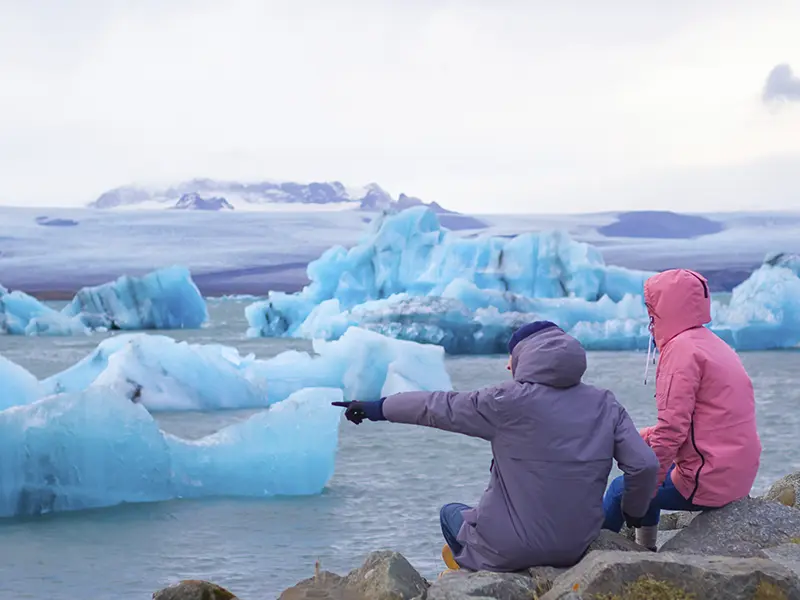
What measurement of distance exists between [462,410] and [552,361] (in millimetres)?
258

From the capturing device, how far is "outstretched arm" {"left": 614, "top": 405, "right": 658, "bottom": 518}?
9.10 feet

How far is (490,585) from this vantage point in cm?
273

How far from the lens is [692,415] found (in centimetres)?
318

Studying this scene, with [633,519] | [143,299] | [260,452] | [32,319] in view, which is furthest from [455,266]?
[633,519]

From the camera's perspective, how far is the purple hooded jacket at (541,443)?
274 centimetres

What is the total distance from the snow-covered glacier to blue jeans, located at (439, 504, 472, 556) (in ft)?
61.9

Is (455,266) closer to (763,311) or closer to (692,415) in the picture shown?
(763,311)

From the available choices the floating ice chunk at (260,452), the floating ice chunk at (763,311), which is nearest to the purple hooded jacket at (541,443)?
the floating ice chunk at (260,452)

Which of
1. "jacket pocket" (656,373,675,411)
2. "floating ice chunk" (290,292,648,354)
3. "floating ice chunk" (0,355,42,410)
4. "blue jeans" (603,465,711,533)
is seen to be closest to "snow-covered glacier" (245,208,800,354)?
"floating ice chunk" (290,292,648,354)

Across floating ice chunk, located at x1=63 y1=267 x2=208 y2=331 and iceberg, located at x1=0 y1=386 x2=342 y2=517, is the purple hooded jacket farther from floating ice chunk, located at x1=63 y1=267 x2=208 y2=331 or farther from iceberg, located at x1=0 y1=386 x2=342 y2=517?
floating ice chunk, located at x1=63 y1=267 x2=208 y2=331

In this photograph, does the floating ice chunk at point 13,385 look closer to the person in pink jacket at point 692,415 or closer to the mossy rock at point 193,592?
the mossy rock at point 193,592

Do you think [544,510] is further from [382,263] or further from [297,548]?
[382,263]

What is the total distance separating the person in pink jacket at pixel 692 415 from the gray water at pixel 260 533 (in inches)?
94.7

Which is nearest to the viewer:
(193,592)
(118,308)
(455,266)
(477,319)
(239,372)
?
(193,592)
